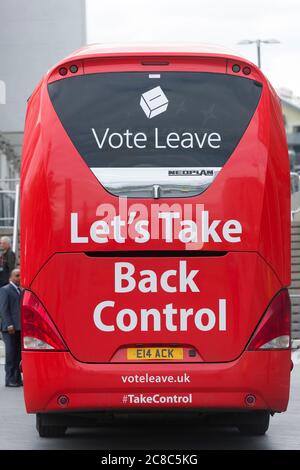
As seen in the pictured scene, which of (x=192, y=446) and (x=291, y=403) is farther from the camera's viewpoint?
(x=291, y=403)

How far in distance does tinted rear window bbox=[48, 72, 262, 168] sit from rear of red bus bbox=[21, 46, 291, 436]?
0.04ft

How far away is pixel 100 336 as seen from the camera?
10578mm

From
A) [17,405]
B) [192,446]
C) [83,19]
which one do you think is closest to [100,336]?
[192,446]

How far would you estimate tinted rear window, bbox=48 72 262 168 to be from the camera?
35.0 ft

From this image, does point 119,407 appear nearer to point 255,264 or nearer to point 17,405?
point 255,264

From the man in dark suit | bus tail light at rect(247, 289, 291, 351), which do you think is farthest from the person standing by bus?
bus tail light at rect(247, 289, 291, 351)

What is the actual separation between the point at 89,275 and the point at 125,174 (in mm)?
833

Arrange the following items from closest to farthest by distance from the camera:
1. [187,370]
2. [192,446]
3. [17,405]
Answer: [187,370]
[192,446]
[17,405]

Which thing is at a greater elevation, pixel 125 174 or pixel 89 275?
pixel 125 174

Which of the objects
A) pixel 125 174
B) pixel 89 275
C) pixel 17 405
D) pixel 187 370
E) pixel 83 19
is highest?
pixel 83 19

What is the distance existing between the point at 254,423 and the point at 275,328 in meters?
1.75

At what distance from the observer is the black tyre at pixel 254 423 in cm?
1176

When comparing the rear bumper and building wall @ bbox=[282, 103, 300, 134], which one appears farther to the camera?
building wall @ bbox=[282, 103, 300, 134]

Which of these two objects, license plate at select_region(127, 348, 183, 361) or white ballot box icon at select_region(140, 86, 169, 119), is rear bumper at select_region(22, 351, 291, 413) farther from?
white ballot box icon at select_region(140, 86, 169, 119)
